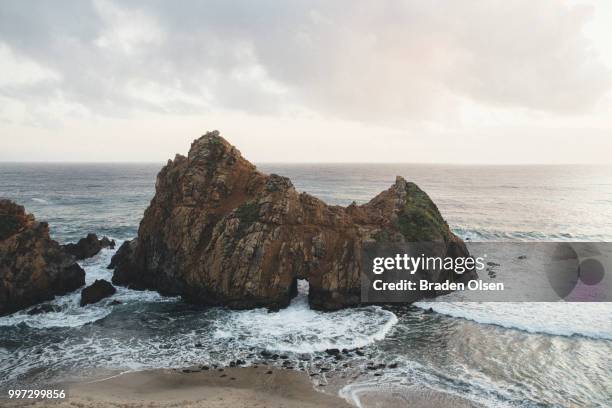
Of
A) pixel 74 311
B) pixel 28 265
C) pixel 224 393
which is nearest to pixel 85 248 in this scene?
pixel 28 265

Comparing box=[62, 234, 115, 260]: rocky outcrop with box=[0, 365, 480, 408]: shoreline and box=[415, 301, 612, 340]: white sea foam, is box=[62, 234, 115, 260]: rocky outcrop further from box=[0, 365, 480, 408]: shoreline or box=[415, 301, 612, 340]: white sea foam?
box=[415, 301, 612, 340]: white sea foam

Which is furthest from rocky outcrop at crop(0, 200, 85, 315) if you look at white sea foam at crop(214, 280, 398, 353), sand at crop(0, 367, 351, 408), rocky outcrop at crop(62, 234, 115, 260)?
white sea foam at crop(214, 280, 398, 353)

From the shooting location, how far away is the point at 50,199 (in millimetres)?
110688

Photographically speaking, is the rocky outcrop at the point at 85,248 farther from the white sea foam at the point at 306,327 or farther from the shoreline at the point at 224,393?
the shoreline at the point at 224,393

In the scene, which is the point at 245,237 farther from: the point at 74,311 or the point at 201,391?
the point at 74,311

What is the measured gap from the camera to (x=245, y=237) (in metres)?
37.4

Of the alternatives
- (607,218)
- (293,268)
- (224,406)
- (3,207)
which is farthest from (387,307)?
(607,218)

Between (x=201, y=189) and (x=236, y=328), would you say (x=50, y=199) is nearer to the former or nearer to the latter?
(x=201, y=189)

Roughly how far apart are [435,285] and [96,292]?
32477 mm

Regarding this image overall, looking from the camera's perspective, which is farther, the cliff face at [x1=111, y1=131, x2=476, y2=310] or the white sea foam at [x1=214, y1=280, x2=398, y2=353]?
the cliff face at [x1=111, y1=131, x2=476, y2=310]

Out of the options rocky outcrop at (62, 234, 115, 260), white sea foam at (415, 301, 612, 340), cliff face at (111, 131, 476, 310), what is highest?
cliff face at (111, 131, 476, 310)

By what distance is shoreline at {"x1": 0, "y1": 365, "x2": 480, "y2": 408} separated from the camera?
22547 millimetres

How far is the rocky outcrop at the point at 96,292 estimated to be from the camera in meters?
37.1

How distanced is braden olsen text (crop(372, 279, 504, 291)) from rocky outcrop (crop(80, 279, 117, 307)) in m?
25.1
